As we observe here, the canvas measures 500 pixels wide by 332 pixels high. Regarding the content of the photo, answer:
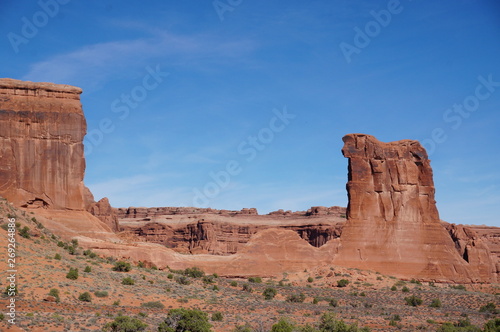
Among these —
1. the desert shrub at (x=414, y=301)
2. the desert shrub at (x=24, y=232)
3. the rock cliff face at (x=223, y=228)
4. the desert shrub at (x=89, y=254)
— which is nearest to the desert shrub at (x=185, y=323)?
the desert shrub at (x=24, y=232)

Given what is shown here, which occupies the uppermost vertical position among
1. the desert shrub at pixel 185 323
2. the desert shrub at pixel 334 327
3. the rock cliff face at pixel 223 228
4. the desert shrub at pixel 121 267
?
the rock cliff face at pixel 223 228

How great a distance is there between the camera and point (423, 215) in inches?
2350

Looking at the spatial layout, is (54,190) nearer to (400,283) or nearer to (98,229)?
(98,229)

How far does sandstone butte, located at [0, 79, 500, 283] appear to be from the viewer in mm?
50188

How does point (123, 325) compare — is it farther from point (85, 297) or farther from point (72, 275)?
point (72, 275)

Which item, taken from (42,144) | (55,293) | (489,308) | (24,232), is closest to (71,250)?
(24,232)

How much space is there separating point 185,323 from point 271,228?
2634 cm

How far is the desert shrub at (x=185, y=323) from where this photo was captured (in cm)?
2986

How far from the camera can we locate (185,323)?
30.0 meters

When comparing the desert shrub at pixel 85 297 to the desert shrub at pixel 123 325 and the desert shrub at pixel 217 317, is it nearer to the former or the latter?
the desert shrub at pixel 123 325

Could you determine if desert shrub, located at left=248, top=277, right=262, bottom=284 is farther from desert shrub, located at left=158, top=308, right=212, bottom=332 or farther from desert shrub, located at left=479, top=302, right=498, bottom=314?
desert shrub, located at left=158, top=308, right=212, bottom=332

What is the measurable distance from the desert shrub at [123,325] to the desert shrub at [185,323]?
921mm

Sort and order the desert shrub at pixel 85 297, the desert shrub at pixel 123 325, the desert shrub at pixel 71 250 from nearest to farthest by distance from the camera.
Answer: the desert shrub at pixel 123 325 < the desert shrub at pixel 85 297 < the desert shrub at pixel 71 250

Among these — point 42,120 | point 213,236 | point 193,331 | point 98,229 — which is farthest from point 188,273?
point 213,236
